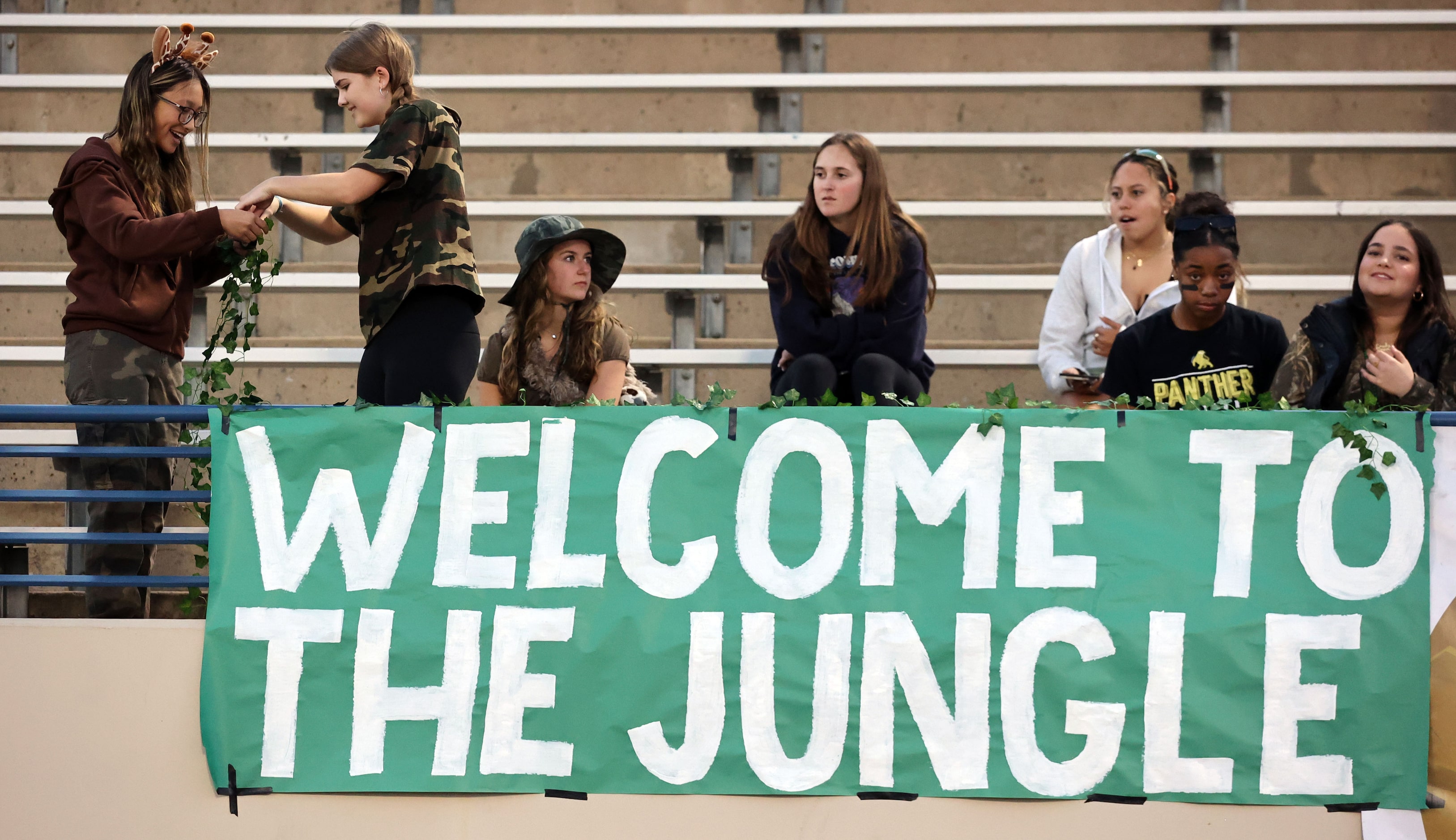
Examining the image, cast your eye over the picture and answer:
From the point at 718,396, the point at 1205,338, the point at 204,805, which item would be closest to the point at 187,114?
the point at 718,396

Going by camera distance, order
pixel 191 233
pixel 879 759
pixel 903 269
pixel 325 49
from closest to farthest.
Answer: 1. pixel 879 759
2. pixel 191 233
3. pixel 903 269
4. pixel 325 49

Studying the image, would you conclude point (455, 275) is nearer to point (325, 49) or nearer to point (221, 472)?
point (221, 472)

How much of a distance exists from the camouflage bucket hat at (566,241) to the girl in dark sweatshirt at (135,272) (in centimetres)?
75

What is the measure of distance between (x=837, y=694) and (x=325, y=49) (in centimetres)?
359

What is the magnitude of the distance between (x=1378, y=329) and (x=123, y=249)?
2783 mm

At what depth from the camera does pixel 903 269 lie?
337 centimetres

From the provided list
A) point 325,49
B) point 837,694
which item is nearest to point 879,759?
point 837,694

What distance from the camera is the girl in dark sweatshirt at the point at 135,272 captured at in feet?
9.32

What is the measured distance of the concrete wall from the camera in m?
2.59

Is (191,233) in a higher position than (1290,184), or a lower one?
lower

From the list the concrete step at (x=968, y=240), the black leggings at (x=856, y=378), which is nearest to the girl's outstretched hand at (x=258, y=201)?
the black leggings at (x=856, y=378)

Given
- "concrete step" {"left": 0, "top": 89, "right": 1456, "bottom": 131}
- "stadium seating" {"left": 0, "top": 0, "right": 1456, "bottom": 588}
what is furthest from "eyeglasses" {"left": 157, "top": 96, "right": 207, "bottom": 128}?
"concrete step" {"left": 0, "top": 89, "right": 1456, "bottom": 131}

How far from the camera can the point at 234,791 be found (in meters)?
2.63

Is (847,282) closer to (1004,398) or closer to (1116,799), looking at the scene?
(1004,398)
